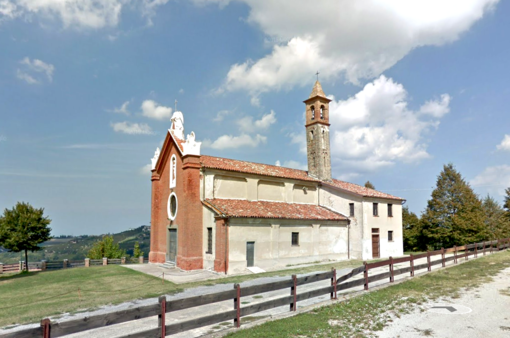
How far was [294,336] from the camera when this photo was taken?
7281 millimetres

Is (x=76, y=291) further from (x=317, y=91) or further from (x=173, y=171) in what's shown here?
(x=317, y=91)

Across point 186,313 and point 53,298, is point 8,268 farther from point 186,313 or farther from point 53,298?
point 186,313

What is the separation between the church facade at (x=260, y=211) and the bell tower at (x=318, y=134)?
107 millimetres

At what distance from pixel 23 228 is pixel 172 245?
1430cm

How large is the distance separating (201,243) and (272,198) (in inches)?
312

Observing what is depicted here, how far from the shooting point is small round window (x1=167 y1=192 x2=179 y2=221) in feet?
83.7

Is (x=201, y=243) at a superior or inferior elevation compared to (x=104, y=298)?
superior

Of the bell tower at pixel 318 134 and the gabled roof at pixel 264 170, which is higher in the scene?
the bell tower at pixel 318 134

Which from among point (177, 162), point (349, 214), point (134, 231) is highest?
point (177, 162)

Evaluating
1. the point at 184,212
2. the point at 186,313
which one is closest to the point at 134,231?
the point at 184,212

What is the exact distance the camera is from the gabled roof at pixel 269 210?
22161mm

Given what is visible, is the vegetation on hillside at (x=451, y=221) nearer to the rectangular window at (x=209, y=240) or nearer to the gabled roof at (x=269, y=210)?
the gabled roof at (x=269, y=210)

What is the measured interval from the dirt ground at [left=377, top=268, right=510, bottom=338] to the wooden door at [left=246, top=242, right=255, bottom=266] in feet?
43.0

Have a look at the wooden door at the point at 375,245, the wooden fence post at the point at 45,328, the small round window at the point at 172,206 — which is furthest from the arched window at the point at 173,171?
the wooden fence post at the point at 45,328
